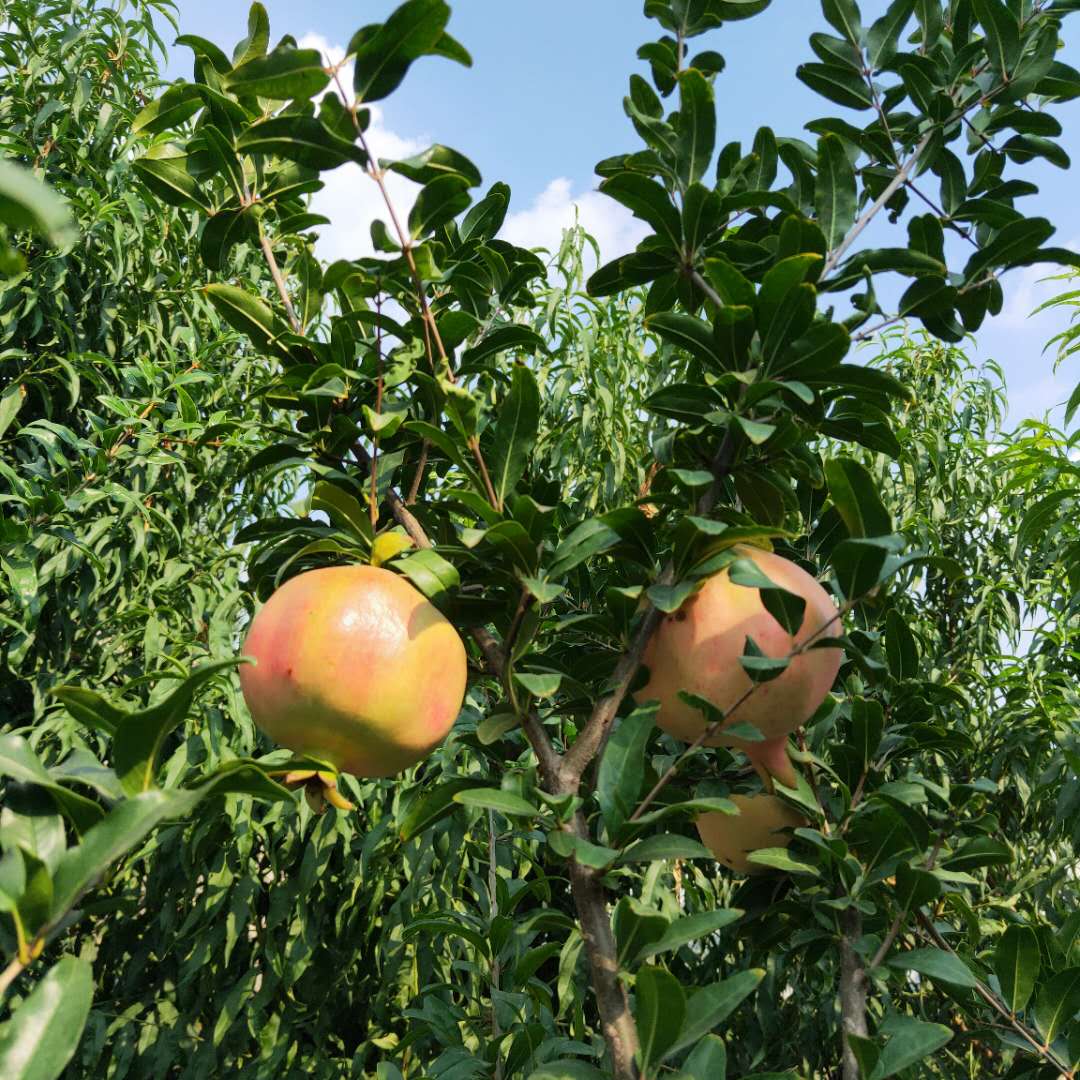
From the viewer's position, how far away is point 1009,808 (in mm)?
1919

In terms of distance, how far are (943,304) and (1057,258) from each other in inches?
2.8

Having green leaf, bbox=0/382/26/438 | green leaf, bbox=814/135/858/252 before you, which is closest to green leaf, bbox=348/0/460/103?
green leaf, bbox=814/135/858/252

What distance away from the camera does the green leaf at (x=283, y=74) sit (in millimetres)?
454

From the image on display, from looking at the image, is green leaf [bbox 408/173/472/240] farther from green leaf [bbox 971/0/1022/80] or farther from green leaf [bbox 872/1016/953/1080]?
green leaf [bbox 872/1016/953/1080]

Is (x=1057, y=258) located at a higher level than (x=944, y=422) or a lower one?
lower

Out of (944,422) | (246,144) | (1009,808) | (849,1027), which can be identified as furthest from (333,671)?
(944,422)

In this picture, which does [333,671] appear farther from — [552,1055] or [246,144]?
[552,1055]

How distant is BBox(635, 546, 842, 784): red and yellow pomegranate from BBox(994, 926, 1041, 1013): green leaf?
10.2 inches

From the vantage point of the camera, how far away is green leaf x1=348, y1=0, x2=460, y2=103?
448mm

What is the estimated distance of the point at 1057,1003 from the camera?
2.08ft

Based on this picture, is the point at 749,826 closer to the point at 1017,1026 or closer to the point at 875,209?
the point at 1017,1026

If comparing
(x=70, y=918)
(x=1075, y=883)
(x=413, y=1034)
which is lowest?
(x=413, y=1034)

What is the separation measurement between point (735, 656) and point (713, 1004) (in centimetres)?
16

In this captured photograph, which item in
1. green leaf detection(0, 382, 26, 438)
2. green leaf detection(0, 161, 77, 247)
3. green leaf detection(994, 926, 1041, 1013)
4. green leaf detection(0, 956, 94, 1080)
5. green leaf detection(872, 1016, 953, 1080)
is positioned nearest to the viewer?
green leaf detection(0, 161, 77, 247)
